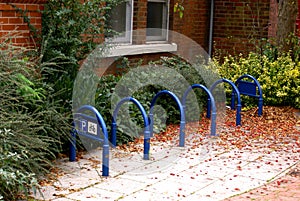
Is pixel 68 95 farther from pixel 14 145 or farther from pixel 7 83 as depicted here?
pixel 14 145

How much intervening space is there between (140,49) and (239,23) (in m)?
3.68

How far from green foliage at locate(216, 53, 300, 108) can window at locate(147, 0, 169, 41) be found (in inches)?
73.0

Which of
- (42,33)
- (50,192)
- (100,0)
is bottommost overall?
(50,192)

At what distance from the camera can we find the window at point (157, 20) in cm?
1220

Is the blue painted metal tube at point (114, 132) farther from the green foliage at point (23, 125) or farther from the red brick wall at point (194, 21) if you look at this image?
the red brick wall at point (194, 21)

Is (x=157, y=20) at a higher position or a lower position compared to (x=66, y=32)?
higher

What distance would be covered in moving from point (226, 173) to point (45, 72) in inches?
109

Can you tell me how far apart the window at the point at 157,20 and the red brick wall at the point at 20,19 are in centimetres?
473

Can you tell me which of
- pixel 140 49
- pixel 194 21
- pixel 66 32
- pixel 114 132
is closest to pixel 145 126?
pixel 114 132

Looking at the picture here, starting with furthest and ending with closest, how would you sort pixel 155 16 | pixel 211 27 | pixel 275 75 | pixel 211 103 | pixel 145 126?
pixel 211 27 < pixel 155 16 < pixel 275 75 < pixel 211 103 < pixel 145 126

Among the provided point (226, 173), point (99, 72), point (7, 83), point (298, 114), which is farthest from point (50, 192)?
point (298, 114)

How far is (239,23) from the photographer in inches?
544

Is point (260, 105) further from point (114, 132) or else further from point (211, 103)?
point (114, 132)

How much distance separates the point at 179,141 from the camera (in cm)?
787
